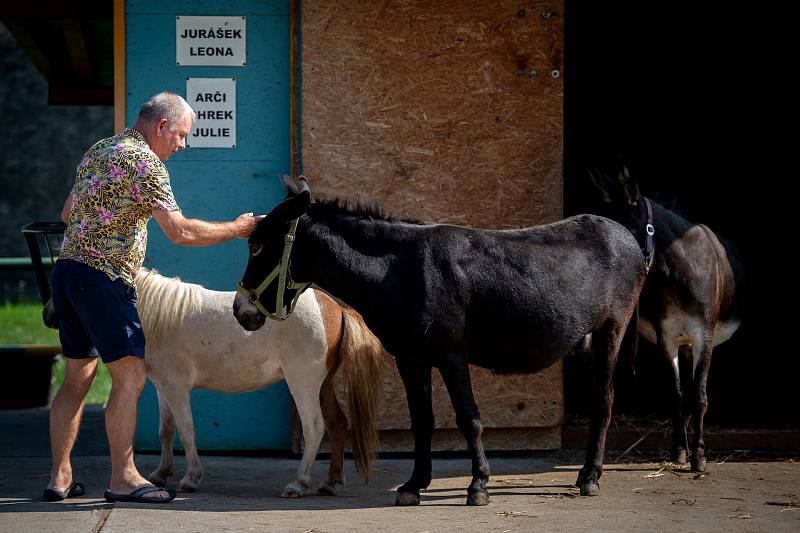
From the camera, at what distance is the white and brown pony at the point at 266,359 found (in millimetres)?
5855

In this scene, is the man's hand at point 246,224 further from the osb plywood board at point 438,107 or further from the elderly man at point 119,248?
the osb plywood board at point 438,107

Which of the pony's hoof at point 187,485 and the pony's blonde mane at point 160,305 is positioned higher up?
the pony's blonde mane at point 160,305

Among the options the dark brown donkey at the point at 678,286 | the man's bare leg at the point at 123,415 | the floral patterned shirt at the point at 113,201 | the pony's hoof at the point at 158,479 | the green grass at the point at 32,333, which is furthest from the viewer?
the green grass at the point at 32,333

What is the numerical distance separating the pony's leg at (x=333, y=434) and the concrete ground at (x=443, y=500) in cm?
7

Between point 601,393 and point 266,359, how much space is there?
1881 mm

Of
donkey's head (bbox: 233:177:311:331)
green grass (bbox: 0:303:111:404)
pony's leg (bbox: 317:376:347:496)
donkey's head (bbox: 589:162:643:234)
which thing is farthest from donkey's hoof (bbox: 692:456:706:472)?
green grass (bbox: 0:303:111:404)

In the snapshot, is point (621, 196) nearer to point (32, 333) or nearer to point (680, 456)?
point (680, 456)

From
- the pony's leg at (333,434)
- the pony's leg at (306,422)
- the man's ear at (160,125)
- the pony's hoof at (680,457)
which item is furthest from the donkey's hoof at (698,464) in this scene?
the man's ear at (160,125)

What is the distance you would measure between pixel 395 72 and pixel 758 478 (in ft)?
11.3

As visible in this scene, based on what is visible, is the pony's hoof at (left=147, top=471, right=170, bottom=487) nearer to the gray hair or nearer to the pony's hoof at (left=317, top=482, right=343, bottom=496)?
the pony's hoof at (left=317, top=482, right=343, bottom=496)

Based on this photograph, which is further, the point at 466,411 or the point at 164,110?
the point at 466,411

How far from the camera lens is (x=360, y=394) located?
19.7 ft

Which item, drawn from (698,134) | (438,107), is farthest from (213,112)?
(698,134)

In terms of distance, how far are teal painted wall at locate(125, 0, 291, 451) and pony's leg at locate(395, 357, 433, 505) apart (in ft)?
5.68
